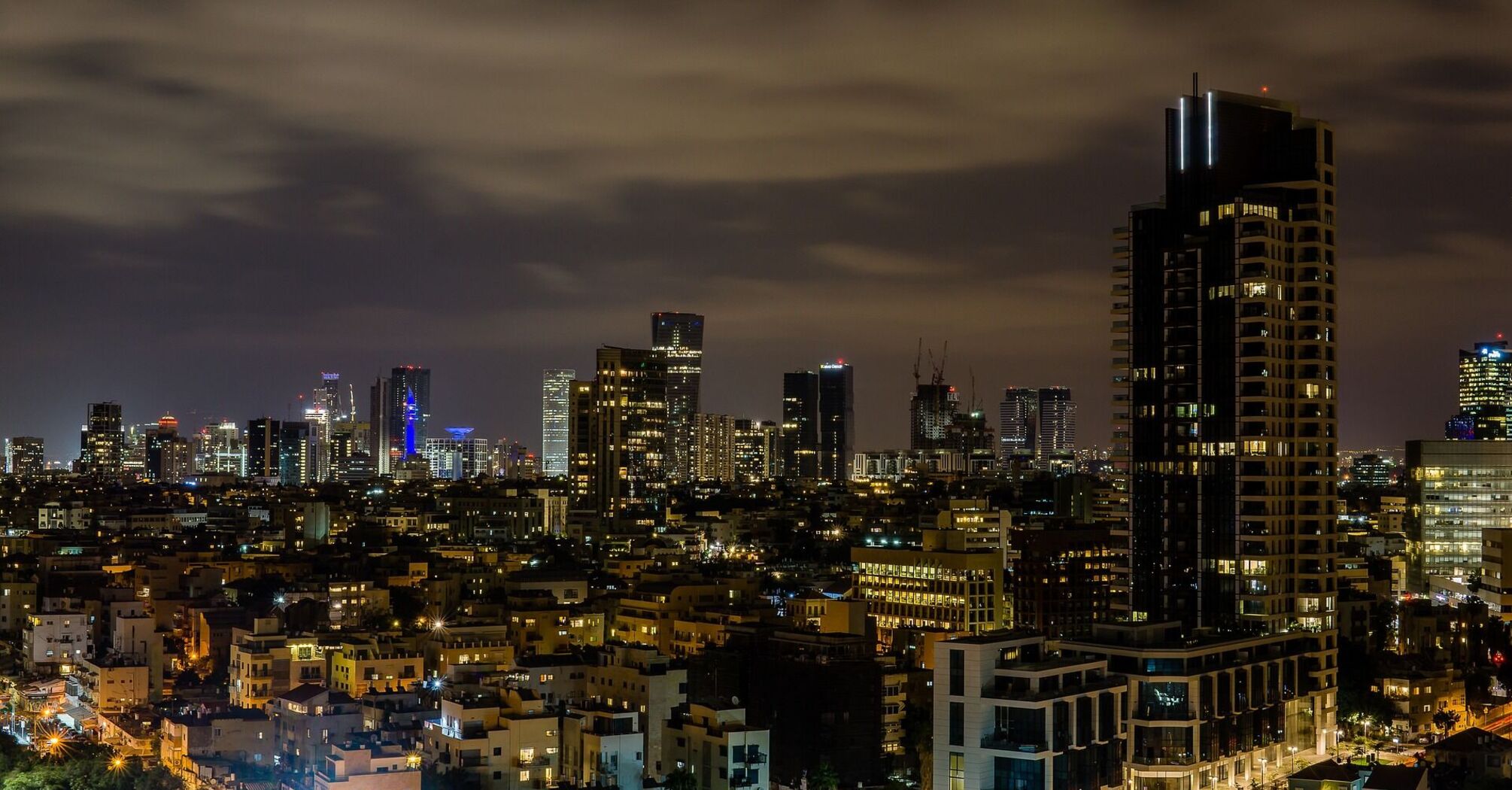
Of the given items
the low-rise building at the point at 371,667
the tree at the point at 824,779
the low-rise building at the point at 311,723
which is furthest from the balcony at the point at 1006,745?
the low-rise building at the point at 371,667

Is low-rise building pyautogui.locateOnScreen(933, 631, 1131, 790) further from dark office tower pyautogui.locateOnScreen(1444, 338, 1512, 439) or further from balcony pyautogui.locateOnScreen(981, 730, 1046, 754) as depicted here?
dark office tower pyautogui.locateOnScreen(1444, 338, 1512, 439)

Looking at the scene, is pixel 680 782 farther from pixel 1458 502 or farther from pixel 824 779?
pixel 1458 502

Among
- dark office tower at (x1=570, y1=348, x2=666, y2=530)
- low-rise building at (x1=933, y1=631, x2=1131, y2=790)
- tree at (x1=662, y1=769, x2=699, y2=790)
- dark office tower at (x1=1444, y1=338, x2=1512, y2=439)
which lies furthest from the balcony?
dark office tower at (x1=1444, y1=338, x2=1512, y2=439)

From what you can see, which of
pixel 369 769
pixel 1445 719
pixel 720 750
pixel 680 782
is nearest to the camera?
pixel 369 769

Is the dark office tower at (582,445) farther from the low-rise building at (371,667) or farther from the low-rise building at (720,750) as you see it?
the low-rise building at (720,750)

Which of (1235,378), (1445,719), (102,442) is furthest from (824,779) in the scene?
(102,442)

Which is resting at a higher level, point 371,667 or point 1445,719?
point 371,667
